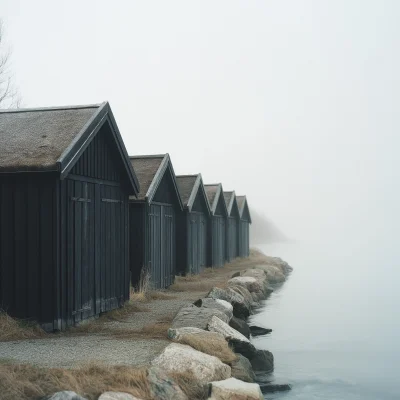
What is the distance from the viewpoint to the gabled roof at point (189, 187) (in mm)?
26156

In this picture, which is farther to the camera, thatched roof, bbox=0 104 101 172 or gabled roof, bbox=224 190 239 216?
gabled roof, bbox=224 190 239 216

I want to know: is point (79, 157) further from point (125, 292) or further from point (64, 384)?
point (64, 384)

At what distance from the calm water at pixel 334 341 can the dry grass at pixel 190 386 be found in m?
3.39

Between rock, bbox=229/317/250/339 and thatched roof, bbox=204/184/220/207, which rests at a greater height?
thatched roof, bbox=204/184/220/207

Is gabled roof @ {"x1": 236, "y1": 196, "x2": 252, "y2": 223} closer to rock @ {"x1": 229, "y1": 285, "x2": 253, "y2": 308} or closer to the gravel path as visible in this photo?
rock @ {"x1": 229, "y1": 285, "x2": 253, "y2": 308}

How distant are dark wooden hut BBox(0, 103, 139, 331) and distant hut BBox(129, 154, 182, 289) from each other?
16.7 feet

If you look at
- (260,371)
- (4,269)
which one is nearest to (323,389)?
(260,371)

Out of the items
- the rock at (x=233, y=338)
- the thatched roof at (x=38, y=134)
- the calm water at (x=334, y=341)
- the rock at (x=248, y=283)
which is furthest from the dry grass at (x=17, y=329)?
the rock at (x=248, y=283)

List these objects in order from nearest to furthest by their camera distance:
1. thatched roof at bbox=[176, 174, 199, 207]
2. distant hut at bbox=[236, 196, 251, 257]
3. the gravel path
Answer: the gravel path
thatched roof at bbox=[176, 174, 199, 207]
distant hut at bbox=[236, 196, 251, 257]

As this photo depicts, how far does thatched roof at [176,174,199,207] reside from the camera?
2654cm

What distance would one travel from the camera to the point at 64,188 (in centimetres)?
1264

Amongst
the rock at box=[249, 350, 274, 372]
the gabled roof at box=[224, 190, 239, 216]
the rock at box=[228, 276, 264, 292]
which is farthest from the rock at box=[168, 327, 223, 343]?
the gabled roof at box=[224, 190, 239, 216]

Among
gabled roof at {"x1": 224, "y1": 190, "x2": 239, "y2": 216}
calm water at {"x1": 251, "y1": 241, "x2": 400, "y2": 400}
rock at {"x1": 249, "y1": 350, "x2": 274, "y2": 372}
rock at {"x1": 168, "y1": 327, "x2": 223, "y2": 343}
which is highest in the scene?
gabled roof at {"x1": 224, "y1": 190, "x2": 239, "y2": 216}

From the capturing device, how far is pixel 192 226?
28.1 meters
